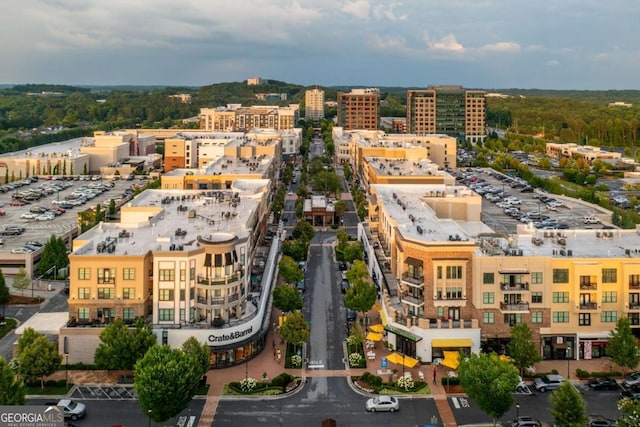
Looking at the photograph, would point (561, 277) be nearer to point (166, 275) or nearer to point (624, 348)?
point (624, 348)

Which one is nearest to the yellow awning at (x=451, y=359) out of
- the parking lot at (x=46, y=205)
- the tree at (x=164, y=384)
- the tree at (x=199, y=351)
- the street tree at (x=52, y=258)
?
the tree at (x=199, y=351)

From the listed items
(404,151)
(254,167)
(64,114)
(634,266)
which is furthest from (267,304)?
(64,114)

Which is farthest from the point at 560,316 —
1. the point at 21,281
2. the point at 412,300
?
the point at 21,281

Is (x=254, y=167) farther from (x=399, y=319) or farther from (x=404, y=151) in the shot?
(x=399, y=319)

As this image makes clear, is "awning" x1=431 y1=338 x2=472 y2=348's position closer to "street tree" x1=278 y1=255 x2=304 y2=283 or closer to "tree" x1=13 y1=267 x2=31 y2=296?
"street tree" x1=278 y1=255 x2=304 y2=283

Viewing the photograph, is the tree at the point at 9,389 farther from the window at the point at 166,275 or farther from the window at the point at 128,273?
the window at the point at 166,275
